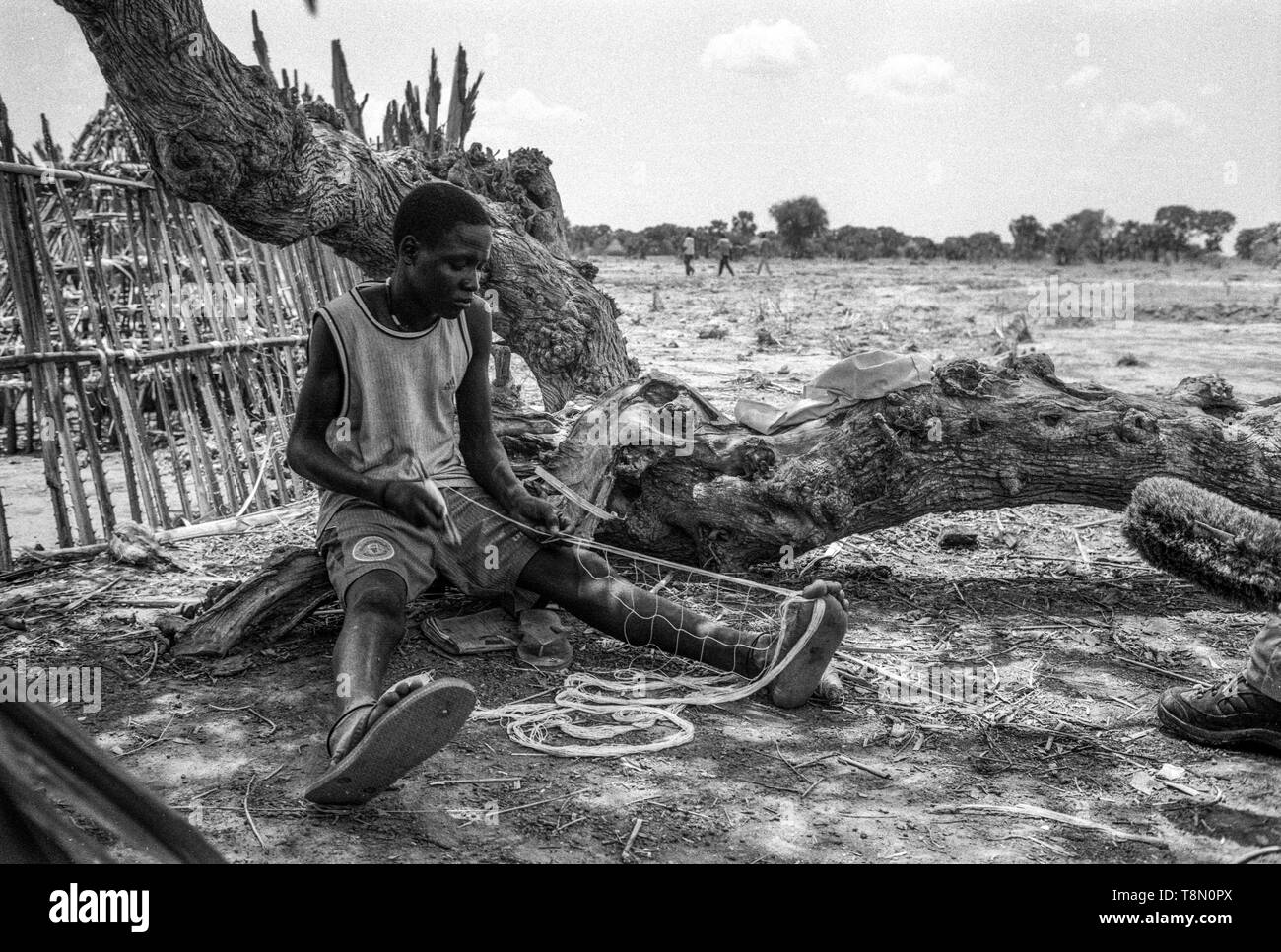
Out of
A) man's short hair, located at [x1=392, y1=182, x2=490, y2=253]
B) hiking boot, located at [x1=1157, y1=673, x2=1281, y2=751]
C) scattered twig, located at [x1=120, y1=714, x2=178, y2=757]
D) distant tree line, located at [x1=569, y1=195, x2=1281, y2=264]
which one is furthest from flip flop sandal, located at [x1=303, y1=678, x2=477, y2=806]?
distant tree line, located at [x1=569, y1=195, x2=1281, y2=264]

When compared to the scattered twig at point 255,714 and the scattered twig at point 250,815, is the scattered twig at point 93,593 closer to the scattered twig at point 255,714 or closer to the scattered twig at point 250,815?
the scattered twig at point 255,714

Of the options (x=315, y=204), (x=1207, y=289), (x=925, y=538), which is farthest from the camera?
(x=1207, y=289)

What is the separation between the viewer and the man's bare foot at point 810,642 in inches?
111

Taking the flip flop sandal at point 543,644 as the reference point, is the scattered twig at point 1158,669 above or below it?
below

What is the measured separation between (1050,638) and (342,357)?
8.20 ft

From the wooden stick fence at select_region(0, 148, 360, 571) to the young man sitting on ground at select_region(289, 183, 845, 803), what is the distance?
192 centimetres

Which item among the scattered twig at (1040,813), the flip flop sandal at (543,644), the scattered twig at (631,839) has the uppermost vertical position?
the flip flop sandal at (543,644)

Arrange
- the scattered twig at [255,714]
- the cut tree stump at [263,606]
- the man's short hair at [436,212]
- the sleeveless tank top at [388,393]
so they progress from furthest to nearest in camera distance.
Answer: the cut tree stump at [263,606] → the sleeveless tank top at [388,393] → the man's short hair at [436,212] → the scattered twig at [255,714]

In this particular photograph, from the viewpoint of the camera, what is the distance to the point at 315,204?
4336 mm

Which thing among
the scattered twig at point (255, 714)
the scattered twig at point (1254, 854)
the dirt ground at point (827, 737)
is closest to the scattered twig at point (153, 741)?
the dirt ground at point (827, 737)

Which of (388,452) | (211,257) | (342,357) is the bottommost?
(388,452)

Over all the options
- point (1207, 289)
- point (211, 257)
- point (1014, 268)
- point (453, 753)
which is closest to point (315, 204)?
point (211, 257)

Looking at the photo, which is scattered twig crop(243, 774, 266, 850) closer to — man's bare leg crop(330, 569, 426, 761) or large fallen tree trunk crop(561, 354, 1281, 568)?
man's bare leg crop(330, 569, 426, 761)
